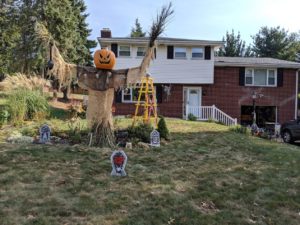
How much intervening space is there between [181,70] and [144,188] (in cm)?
1722

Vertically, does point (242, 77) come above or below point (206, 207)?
above

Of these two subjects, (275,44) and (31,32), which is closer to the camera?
(31,32)

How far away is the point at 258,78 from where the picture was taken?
23.4 metres

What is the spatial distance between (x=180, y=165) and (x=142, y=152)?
1.16 meters

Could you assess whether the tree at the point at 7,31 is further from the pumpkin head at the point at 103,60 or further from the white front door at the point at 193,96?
the pumpkin head at the point at 103,60

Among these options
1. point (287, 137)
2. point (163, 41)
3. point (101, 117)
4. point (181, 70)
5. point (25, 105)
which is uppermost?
point (163, 41)

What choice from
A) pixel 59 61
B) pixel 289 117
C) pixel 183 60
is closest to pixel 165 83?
pixel 183 60

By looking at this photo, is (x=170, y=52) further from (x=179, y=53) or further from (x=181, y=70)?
(x=181, y=70)

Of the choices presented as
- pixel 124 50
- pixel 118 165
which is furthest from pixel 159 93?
pixel 118 165

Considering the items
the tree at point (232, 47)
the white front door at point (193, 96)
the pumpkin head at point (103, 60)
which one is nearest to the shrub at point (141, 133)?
the pumpkin head at point (103, 60)

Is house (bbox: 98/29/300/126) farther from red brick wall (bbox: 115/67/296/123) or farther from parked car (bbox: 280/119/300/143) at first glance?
parked car (bbox: 280/119/300/143)

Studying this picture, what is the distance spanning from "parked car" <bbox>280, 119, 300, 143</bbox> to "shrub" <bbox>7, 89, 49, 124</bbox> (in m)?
10.8

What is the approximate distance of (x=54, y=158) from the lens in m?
6.83

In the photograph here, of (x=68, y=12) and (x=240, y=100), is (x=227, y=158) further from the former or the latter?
(x=68, y=12)
